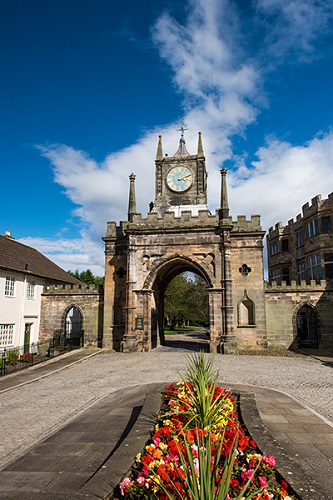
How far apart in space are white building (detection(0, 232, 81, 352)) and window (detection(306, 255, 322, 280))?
2314cm

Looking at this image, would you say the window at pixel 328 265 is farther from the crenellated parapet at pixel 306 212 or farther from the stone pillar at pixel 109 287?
the stone pillar at pixel 109 287

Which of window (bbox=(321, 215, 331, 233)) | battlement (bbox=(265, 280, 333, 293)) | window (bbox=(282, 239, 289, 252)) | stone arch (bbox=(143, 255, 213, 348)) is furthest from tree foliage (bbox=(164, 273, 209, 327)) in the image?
battlement (bbox=(265, 280, 333, 293))

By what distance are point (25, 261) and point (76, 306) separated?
5.33 metres

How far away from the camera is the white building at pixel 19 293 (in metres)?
21.7

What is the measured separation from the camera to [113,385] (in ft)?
40.6

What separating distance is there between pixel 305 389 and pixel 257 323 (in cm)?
1090

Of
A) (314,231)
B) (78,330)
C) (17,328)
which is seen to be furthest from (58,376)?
(314,231)

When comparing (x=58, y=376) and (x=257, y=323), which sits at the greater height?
(x=257, y=323)

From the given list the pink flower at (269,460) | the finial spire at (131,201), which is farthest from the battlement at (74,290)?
the pink flower at (269,460)

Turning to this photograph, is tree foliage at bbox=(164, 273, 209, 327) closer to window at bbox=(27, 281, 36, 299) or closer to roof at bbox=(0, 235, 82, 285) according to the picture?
roof at bbox=(0, 235, 82, 285)

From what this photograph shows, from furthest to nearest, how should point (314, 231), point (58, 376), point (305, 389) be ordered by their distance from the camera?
point (314, 231)
point (58, 376)
point (305, 389)

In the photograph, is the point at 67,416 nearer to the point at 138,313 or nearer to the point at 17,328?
the point at 138,313

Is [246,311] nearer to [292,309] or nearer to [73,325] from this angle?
[292,309]

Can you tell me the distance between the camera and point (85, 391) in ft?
37.9
